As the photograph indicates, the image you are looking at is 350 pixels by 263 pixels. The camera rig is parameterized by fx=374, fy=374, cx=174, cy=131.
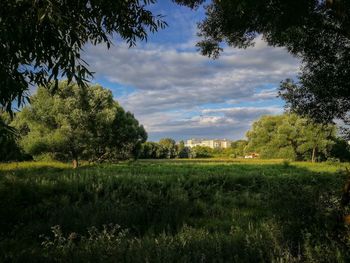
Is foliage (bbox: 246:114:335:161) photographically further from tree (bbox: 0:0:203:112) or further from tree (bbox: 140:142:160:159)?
tree (bbox: 0:0:203:112)

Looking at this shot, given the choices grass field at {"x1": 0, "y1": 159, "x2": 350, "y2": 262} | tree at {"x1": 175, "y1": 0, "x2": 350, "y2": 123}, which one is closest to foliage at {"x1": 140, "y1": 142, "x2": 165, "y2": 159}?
grass field at {"x1": 0, "y1": 159, "x2": 350, "y2": 262}

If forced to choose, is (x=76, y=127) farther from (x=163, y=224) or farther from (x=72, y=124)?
(x=163, y=224)

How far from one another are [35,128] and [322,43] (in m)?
38.0

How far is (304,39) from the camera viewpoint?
9984 millimetres

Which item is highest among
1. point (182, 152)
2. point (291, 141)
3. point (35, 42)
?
point (182, 152)

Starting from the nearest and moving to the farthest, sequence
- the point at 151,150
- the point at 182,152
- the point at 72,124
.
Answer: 1. the point at 72,124
2. the point at 151,150
3. the point at 182,152

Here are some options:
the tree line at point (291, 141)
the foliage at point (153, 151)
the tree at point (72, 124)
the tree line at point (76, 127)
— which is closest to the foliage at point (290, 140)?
the tree line at point (291, 141)

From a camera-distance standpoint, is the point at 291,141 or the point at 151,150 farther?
the point at 151,150

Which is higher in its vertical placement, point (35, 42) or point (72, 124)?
point (72, 124)

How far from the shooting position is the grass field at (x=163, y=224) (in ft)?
16.6

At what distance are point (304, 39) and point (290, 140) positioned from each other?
64.0 meters

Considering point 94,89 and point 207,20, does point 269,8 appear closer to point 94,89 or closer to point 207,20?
point 207,20

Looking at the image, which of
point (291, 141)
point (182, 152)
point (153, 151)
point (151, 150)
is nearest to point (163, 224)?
point (291, 141)

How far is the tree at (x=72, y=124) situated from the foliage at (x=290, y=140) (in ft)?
102
